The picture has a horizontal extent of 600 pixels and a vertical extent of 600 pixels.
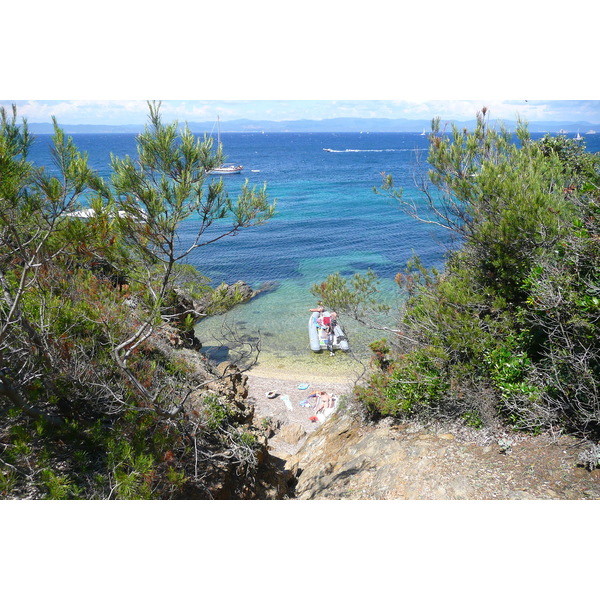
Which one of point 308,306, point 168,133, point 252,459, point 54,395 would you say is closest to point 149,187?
point 168,133

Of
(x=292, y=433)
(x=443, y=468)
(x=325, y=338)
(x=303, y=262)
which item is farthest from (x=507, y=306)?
(x=303, y=262)

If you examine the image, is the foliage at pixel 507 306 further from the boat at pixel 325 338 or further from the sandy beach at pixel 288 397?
the boat at pixel 325 338

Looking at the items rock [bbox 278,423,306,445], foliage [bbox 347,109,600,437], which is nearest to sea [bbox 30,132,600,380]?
foliage [bbox 347,109,600,437]

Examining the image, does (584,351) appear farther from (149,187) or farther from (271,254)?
(271,254)

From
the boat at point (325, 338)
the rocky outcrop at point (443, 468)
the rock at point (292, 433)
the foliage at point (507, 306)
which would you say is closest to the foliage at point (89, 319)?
the rocky outcrop at point (443, 468)

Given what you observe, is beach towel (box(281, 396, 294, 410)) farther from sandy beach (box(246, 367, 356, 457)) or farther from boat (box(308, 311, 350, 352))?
boat (box(308, 311, 350, 352))

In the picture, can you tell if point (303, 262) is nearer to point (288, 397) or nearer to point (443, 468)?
point (288, 397)

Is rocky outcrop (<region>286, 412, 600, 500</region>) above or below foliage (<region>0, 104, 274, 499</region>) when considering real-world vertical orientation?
below

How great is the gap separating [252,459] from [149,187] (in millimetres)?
3775

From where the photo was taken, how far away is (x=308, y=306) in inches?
768

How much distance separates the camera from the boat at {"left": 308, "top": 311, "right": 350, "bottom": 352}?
15.8 metres

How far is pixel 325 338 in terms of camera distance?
16.1 m

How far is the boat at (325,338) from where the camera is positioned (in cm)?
1583

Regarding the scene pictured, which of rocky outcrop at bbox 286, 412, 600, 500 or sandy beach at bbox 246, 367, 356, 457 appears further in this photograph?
sandy beach at bbox 246, 367, 356, 457
